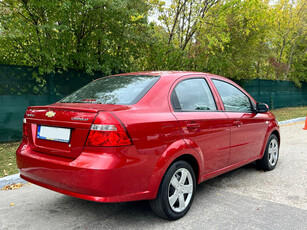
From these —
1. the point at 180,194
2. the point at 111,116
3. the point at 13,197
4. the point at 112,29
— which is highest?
the point at 112,29

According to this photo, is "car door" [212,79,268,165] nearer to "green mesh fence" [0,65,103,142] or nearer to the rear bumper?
the rear bumper

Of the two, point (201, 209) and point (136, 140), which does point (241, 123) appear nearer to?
point (201, 209)

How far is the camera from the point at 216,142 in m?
3.73

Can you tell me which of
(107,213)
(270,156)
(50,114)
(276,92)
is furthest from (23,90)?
(276,92)

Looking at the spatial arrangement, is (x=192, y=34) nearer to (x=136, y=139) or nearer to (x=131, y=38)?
(x=131, y=38)

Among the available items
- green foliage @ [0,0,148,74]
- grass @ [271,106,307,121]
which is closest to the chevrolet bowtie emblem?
green foliage @ [0,0,148,74]

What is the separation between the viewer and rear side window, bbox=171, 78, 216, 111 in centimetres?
339

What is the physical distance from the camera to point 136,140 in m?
2.75

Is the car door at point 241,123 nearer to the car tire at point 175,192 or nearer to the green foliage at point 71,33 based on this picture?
the car tire at point 175,192

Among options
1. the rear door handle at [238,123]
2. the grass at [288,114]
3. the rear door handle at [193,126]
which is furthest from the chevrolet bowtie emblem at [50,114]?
the grass at [288,114]

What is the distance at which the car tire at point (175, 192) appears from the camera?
9.94 ft

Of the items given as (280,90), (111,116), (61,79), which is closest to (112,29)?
(61,79)

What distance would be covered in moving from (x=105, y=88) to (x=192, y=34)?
9.11 metres

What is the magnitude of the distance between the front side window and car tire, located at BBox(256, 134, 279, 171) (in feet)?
3.03
